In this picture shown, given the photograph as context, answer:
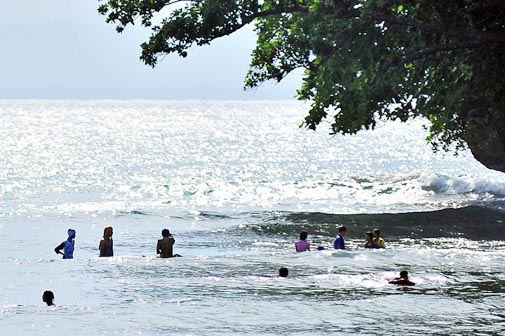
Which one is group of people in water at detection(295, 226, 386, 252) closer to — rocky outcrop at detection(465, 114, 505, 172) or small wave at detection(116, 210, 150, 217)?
rocky outcrop at detection(465, 114, 505, 172)

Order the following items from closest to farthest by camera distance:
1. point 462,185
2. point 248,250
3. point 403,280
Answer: point 403,280, point 248,250, point 462,185

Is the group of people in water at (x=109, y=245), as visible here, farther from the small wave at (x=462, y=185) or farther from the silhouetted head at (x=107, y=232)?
the small wave at (x=462, y=185)

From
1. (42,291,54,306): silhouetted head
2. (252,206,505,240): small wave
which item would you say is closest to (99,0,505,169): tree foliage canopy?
(42,291,54,306): silhouetted head

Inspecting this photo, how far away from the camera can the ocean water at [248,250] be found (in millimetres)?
20547

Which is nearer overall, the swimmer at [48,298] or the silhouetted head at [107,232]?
the swimmer at [48,298]

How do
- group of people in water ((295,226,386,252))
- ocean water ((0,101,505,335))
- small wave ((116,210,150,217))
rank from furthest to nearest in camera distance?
small wave ((116,210,150,217)), group of people in water ((295,226,386,252)), ocean water ((0,101,505,335))

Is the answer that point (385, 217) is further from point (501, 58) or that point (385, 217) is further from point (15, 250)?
point (501, 58)

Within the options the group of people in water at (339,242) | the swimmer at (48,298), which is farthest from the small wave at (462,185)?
the swimmer at (48,298)

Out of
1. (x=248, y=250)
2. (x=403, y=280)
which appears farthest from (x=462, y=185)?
(x=403, y=280)

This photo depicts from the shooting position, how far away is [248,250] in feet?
139

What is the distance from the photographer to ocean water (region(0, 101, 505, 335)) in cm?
2055

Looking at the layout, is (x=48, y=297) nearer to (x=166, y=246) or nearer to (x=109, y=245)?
(x=166, y=246)

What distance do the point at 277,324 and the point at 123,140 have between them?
563ft

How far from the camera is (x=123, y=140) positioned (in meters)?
190
